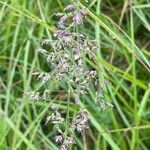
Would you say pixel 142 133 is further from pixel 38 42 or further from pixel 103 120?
pixel 38 42

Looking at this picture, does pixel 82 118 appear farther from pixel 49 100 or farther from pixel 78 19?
pixel 49 100

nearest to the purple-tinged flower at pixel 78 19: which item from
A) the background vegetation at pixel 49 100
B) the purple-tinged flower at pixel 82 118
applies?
the purple-tinged flower at pixel 82 118

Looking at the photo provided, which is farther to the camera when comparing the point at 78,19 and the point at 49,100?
the point at 49,100

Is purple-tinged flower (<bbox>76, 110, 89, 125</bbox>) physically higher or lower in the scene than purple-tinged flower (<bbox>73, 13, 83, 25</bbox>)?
lower

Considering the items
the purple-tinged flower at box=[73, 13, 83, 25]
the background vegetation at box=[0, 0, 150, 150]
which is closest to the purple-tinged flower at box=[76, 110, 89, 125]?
the purple-tinged flower at box=[73, 13, 83, 25]

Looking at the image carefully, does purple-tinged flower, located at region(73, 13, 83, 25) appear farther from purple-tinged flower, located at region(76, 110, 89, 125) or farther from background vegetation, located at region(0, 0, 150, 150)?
background vegetation, located at region(0, 0, 150, 150)

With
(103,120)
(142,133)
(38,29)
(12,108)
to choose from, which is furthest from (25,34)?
(142,133)

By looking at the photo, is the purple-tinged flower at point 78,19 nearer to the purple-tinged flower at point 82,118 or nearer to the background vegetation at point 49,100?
the purple-tinged flower at point 82,118

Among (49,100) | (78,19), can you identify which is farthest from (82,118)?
(49,100)

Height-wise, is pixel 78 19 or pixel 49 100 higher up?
pixel 78 19

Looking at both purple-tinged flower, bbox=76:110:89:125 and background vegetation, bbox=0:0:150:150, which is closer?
purple-tinged flower, bbox=76:110:89:125
